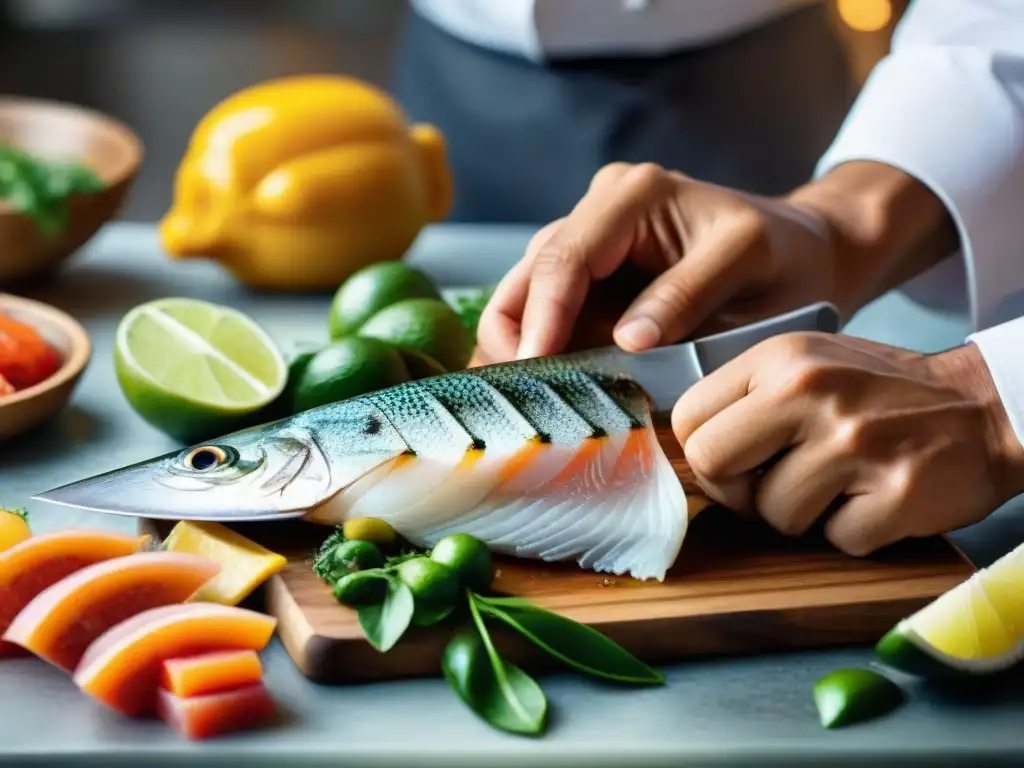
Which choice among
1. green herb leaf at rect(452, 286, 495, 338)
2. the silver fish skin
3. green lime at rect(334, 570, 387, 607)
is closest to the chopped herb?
green herb leaf at rect(452, 286, 495, 338)

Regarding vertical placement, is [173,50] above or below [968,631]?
below

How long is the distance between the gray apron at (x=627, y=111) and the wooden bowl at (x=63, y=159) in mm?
586

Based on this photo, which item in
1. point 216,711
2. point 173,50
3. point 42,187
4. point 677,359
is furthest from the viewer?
point 173,50

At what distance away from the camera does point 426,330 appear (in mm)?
1479

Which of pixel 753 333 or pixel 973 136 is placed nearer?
pixel 753 333

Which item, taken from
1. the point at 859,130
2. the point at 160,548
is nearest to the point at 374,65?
the point at 859,130

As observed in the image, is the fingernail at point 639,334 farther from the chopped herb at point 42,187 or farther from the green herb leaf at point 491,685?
the chopped herb at point 42,187

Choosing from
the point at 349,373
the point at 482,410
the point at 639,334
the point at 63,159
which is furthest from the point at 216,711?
the point at 63,159

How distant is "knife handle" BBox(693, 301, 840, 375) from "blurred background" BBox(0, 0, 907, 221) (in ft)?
12.9

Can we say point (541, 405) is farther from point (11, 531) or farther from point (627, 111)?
point (627, 111)

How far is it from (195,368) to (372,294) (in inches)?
10.5

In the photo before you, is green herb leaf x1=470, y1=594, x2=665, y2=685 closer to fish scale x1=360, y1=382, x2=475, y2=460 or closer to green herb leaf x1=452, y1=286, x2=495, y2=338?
fish scale x1=360, y1=382, x2=475, y2=460

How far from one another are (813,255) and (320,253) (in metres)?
0.76

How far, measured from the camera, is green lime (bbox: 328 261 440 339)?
5.22 ft
